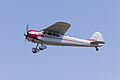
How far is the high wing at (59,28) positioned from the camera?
89.5 feet

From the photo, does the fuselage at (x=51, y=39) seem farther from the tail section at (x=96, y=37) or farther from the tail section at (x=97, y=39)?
the tail section at (x=96, y=37)

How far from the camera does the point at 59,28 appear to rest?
28.2m

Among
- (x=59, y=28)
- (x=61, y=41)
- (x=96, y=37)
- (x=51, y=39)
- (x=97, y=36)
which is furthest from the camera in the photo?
(x=97, y=36)

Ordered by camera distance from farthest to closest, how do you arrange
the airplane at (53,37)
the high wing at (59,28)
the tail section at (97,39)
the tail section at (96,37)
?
the tail section at (96,37) < the tail section at (97,39) < the airplane at (53,37) < the high wing at (59,28)

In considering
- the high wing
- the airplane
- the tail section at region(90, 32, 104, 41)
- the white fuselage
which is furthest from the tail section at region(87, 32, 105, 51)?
the high wing

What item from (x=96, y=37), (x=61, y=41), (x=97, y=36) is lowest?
(x=61, y=41)

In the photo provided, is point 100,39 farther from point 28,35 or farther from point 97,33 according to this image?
point 28,35

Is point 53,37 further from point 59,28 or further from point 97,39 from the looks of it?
point 97,39

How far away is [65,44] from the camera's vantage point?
29.3 meters

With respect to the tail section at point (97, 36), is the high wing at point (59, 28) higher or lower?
lower

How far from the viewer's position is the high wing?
27281mm

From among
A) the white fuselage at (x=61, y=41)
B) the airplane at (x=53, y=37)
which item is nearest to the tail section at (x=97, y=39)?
the white fuselage at (x=61, y=41)

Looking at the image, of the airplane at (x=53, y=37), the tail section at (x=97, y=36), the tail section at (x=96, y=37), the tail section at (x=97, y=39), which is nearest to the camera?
the airplane at (x=53, y=37)

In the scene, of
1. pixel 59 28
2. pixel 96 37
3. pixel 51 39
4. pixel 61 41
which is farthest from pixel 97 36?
pixel 51 39
